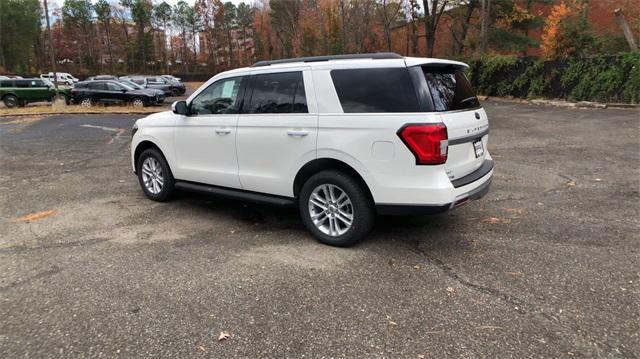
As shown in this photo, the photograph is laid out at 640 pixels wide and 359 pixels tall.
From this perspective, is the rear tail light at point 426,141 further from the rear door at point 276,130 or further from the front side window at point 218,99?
the front side window at point 218,99

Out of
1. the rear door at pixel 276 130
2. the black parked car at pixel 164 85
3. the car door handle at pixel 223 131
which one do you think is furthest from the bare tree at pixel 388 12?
the rear door at pixel 276 130

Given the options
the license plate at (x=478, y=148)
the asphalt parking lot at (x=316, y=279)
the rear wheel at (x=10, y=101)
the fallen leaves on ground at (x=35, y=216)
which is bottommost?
the asphalt parking lot at (x=316, y=279)

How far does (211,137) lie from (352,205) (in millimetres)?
2089

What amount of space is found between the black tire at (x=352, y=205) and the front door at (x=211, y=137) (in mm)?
1192

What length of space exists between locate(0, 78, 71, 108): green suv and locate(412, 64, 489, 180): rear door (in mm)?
25858

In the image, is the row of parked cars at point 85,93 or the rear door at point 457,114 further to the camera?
the row of parked cars at point 85,93

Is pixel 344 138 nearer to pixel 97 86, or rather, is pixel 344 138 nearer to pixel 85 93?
pixel 97 86

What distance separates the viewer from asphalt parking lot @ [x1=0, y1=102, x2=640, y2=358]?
115 inches

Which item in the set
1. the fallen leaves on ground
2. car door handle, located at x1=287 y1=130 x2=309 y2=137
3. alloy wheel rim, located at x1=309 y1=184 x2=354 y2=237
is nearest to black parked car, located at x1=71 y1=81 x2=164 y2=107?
the fallen leaves on ground

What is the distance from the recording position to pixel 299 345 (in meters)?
2.89

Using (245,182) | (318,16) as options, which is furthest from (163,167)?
(318,16)

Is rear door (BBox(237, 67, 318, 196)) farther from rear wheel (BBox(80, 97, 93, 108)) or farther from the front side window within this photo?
rear wheel (BBox(80, 97, 93, 108))

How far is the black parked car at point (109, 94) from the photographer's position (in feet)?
78.3

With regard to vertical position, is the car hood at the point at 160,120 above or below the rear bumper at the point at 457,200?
above
